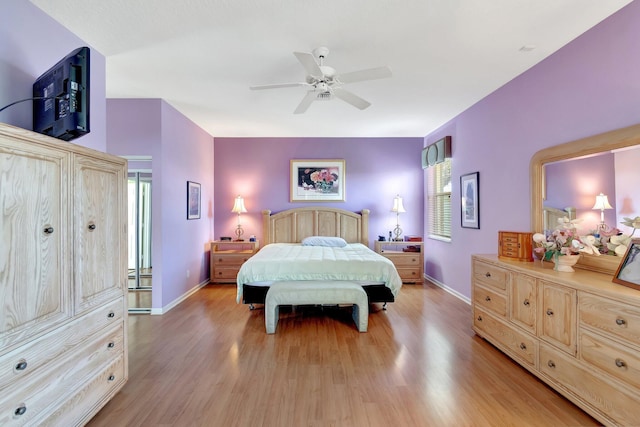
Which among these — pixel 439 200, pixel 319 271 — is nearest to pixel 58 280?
pixel 319 271

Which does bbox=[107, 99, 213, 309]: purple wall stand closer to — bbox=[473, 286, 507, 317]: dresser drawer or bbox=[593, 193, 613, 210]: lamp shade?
bbox=[473, 286, 507, 317]: dresser drawer

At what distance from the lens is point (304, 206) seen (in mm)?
5781

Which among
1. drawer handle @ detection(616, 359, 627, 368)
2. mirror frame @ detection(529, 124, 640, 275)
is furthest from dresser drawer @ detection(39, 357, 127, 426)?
mirror frame @ detection(529, 124, 640, 275)

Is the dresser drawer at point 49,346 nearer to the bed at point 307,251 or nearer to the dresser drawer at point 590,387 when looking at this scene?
the bed at point 307,251

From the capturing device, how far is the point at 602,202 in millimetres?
2275

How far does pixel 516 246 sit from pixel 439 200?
8.54 feet

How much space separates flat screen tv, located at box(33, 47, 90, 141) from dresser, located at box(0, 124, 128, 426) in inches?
6.4

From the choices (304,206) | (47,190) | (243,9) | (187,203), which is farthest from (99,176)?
(304,206)

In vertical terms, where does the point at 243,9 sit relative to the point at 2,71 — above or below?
above

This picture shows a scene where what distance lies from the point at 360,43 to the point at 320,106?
5.32ft

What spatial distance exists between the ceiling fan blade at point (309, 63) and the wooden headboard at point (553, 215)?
2.49m

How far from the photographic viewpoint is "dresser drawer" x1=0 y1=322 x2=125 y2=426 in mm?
1354

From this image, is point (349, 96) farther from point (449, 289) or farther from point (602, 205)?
point (449, 289)

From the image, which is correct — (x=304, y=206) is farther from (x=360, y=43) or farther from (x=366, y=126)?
(x=360, y=43)
